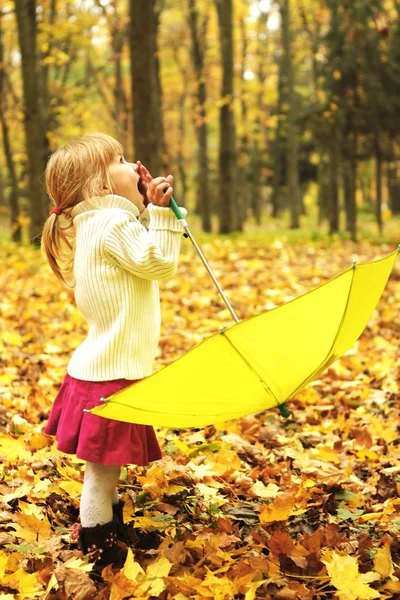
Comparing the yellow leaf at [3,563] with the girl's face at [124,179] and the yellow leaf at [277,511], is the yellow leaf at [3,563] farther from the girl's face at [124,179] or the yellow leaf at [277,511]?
the girl's face at [124,179]

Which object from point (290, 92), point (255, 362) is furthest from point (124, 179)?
point (290, 92)

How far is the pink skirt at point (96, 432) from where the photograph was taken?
218cm

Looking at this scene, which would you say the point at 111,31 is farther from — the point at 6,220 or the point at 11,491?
the point at 6,220

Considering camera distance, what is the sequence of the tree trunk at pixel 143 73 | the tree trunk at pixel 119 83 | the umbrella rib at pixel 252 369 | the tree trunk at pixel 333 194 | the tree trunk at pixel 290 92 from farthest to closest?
the tree trunk at pixel 290 92 → the tree trunk at pixel 119 83 → the tree trunk at pixel 333 194 → the tree trunk at pixel 143 73 → the umbrella rib at pixel 252 369

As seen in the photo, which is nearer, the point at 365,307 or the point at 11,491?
the point at 365,307

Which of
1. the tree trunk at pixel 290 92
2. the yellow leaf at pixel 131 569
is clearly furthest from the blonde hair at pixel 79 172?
the tree trunk at pixel 290 92

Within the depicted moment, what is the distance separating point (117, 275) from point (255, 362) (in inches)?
24.3

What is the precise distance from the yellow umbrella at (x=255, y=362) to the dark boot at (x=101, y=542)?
0.48 metres

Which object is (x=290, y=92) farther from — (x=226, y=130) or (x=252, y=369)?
(x=252, y=369)

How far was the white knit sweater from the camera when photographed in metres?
2.22

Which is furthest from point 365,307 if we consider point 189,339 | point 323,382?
point 189,339

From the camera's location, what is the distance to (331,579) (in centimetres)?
215

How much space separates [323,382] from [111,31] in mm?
15005

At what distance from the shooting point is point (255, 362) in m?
1.94
